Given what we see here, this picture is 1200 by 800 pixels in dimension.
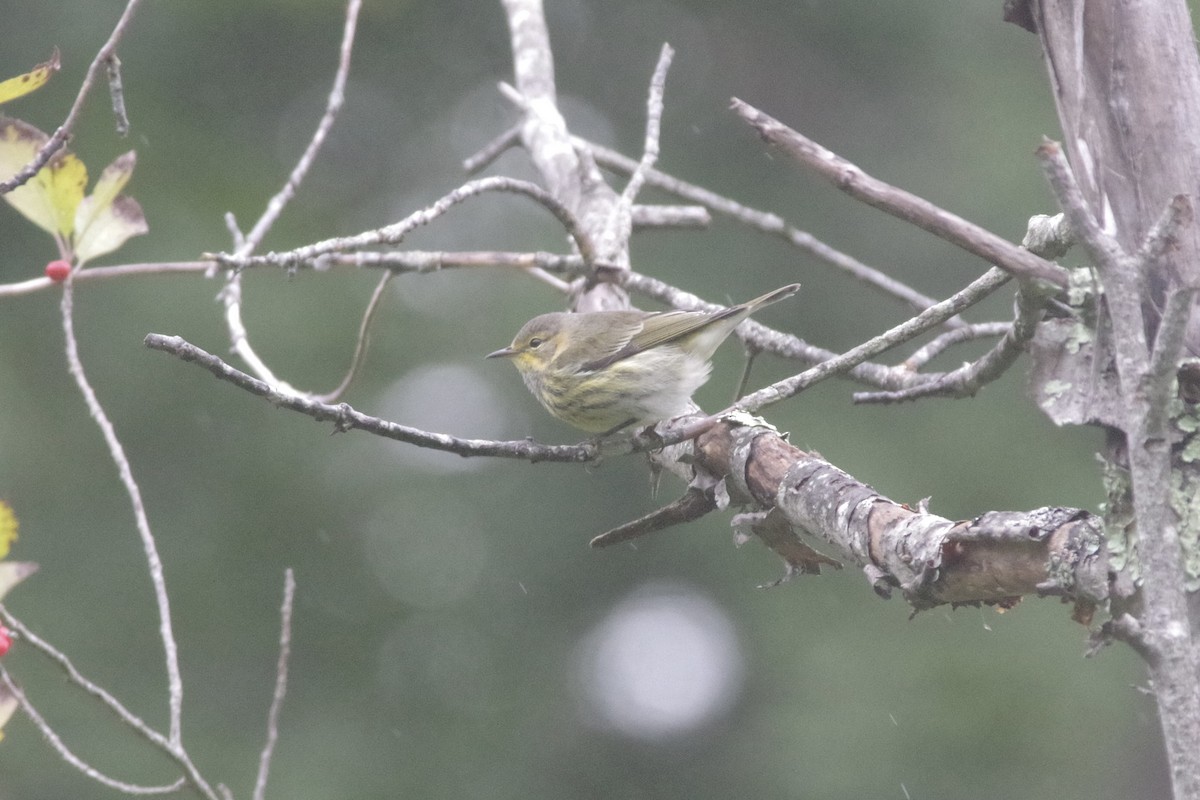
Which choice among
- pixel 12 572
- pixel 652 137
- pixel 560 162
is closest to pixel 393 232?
pixel 12 572

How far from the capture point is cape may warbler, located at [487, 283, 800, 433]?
3334 mm

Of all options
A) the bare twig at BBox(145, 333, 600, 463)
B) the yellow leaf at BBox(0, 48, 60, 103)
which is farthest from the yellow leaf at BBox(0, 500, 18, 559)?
the yellow leaf at BBox(0, 48, 60, 103)

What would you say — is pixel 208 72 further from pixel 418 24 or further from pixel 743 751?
pixel 743 751

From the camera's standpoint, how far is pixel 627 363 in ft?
11.3

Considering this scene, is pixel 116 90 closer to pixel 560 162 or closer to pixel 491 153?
pixel 560 162

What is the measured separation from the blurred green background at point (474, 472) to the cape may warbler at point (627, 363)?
3927mm

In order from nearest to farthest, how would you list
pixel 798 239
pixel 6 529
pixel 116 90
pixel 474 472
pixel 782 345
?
pixel 6 529, pixel 116 90, pixel 782 345, pixel 798 239, pixel 474 472

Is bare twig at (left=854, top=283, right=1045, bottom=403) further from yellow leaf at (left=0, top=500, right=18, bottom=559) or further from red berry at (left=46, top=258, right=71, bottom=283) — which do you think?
red berry at (left=46, top=258, right=71, bottom=283)

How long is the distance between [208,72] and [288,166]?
0.90 meters

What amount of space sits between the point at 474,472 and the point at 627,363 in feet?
18.2

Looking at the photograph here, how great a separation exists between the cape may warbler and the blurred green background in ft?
12.9

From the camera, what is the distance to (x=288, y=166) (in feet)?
29.3

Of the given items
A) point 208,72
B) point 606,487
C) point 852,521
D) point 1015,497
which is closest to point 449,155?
point 208,72

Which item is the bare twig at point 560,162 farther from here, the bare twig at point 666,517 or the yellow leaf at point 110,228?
the yellow leaf at point 110,228
